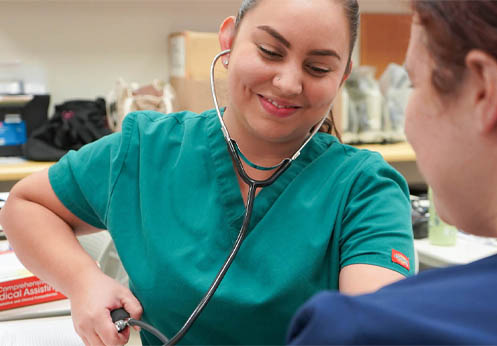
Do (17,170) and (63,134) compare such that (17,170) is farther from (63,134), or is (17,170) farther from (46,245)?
(46,245)

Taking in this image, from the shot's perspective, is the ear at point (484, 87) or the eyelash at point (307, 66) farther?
the eyelash at point (307, 66)

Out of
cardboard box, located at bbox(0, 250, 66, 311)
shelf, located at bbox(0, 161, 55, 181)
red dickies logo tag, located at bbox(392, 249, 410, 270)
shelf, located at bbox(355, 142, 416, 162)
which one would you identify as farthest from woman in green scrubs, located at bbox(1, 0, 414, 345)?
shelf, located at bbox(355, 142, 416, 162)

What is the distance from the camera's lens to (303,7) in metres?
0.87

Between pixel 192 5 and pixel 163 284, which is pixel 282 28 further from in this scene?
pixel 192 5

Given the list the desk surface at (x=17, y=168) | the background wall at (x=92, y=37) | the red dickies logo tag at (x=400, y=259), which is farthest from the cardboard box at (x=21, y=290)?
the background wall at (x=92, y=37)

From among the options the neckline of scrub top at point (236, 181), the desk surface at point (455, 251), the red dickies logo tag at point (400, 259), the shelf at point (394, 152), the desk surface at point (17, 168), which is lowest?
the desk surface at point (17, 168)

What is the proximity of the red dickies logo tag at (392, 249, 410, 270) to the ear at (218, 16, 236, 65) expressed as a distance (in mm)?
476

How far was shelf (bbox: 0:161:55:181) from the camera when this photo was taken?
232cm

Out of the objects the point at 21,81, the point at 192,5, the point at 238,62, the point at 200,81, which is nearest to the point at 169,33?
the point at 192,5

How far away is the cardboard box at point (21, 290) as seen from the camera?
3.85 ft

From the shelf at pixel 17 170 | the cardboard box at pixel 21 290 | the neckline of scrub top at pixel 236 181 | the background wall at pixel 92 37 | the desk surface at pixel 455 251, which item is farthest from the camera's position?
the background wall at pixel 92 37

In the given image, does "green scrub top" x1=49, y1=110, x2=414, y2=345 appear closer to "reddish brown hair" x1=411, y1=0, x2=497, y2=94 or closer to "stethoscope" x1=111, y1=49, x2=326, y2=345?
"stethoscope" x1=111, y1=49, x2=326, y2=345

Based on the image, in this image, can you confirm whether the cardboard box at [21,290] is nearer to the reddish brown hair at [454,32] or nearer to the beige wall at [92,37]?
the reddish brown hair at [454,32]

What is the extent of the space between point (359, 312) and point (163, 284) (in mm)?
619
